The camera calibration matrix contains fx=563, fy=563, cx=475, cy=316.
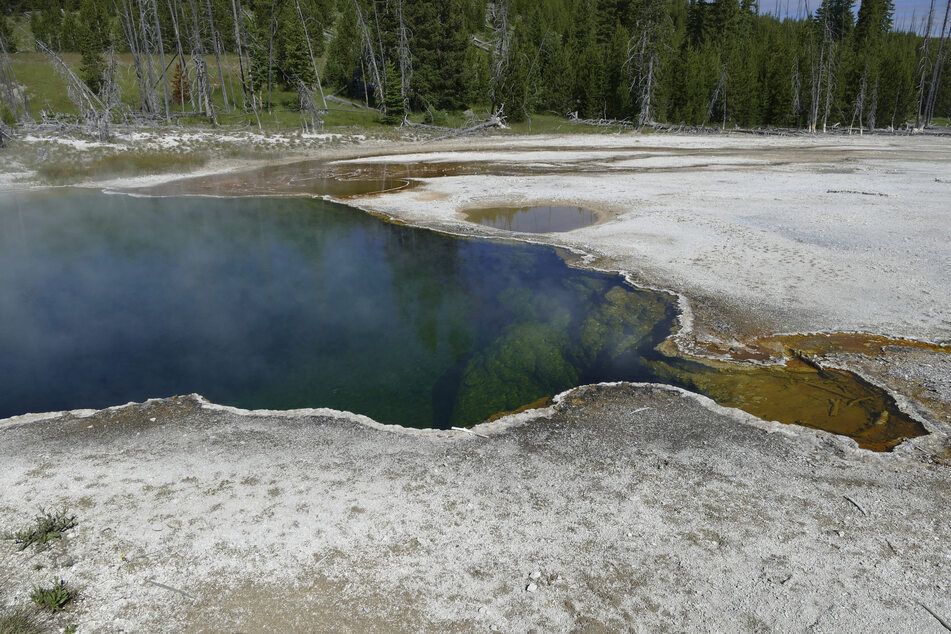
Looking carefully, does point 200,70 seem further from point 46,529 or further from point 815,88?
point 815,88

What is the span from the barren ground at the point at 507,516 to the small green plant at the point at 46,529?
0.11 metres

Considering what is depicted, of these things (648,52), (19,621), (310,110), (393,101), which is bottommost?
(19,621)

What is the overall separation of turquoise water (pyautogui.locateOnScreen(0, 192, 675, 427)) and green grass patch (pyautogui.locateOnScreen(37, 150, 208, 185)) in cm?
1101

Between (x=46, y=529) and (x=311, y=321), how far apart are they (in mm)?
6492

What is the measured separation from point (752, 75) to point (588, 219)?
159ft

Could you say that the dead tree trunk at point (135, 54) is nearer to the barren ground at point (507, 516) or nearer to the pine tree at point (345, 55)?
the pine tree at point (345, 55)

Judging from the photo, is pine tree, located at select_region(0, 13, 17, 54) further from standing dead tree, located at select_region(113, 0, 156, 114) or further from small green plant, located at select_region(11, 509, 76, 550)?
small green plant, located at select_region(11, 509, 76, 550)

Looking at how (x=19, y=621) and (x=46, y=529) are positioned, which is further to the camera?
(x=46, y=529)

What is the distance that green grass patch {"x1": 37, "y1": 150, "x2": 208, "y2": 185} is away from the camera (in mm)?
27656

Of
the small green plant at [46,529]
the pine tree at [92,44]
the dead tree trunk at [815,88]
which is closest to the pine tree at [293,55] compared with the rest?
the pine tree at [92,44]

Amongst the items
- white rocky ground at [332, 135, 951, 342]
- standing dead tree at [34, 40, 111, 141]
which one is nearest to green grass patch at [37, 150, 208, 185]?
standing dead tree at [34, 40, 111, 141]

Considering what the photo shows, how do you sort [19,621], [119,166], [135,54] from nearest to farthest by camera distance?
[19,621], [119,166], [135,54]

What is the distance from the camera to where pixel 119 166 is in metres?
29.9

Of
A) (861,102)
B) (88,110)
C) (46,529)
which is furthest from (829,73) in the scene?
(46,529)
